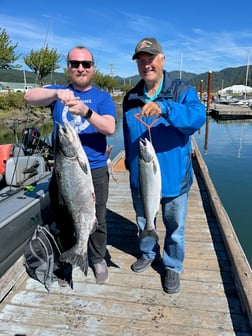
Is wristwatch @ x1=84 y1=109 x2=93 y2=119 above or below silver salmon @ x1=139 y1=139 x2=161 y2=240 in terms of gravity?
above

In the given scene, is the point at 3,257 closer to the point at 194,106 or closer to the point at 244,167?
the point at 194,106

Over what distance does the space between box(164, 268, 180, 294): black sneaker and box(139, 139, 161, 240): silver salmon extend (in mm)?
528

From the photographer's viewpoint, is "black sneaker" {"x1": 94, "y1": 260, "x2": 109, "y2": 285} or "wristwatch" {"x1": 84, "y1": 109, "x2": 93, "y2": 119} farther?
"black sneaker" {"x1": 94, "y1": 260, "x2": 109, "y2": 285}

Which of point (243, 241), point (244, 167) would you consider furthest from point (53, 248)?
point (244, 167)

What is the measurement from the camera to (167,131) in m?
2.63

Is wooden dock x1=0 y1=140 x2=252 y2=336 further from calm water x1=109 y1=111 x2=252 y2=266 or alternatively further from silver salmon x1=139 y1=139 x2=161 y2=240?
calm water x1=109 y1=111 x2=252 y2=266

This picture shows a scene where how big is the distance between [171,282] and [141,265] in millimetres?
426

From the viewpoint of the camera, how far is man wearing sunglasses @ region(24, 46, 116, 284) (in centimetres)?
234

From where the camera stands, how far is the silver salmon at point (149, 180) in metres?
2.36

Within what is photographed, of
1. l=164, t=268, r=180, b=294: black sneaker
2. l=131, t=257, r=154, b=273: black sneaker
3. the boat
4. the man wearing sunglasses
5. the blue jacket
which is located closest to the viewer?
the man wearing sunglasses

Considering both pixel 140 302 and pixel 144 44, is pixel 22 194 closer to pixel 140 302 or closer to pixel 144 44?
pixel 140 302

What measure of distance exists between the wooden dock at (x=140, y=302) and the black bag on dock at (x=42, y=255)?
0.22 metres

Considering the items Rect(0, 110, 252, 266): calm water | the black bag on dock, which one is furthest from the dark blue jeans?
Rect(0, 110, 252, 266): calm water

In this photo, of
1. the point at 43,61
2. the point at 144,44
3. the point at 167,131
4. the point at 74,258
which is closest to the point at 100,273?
the point at 74,258
